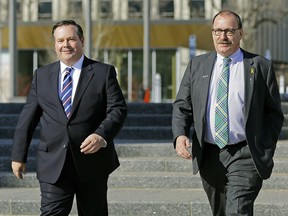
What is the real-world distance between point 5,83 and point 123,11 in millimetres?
8516

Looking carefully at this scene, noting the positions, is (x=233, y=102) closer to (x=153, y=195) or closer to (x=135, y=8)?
(x=153, y=195)

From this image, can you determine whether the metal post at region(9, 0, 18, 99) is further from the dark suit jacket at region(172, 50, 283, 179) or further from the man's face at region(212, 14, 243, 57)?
the man's face at region(212, 14, 243, 57)

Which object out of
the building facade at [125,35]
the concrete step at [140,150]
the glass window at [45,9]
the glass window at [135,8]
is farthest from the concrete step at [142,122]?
the glass window at [45,9]

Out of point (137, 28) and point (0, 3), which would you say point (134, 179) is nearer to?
point (137, 28)

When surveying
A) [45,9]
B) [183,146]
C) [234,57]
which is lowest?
[183,146]

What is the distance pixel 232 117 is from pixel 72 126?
109 centimetres

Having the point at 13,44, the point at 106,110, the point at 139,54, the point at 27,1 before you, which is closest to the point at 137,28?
the point at 139,54

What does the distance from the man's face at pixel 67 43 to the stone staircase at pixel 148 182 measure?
3.15 m

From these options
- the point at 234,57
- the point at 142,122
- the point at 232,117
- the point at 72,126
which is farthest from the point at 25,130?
the point at 142,122

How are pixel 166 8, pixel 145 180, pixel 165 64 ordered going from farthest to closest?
pixel 166 8
pixel 165 64
pixel 145 180

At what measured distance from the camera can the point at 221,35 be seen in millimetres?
6129

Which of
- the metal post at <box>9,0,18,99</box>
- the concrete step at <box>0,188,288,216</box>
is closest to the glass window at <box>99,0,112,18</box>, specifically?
the metal post at <box>9,0,18,99</box>

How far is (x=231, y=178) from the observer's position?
20.1 ft

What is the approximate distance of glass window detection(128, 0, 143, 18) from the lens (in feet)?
179
